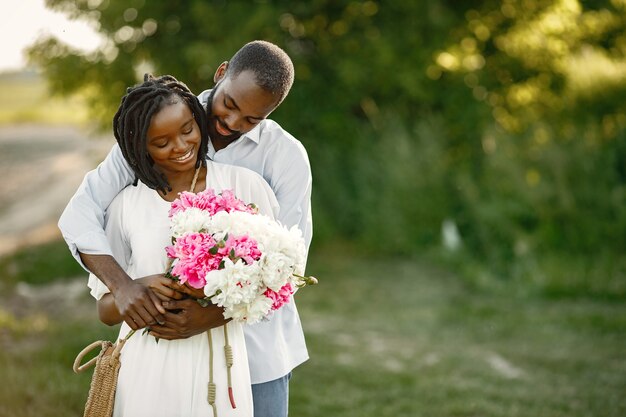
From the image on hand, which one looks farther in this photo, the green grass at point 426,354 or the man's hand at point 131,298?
the green grass at point 426,354

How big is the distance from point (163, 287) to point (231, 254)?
0.28 m

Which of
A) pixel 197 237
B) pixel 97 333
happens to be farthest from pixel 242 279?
pixel 97 333

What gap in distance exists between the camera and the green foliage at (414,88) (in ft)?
34.5

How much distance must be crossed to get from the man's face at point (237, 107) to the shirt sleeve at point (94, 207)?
0.41 m

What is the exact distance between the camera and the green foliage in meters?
10.5

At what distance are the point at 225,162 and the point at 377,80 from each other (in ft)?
32.3

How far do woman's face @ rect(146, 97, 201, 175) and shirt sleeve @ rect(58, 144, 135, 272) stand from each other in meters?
0.20

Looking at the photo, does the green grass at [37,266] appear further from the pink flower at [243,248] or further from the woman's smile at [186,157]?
the pink flower at [243,248]

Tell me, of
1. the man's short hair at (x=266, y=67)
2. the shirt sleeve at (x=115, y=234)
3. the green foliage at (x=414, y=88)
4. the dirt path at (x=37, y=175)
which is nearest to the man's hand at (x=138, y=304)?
the shirt sleeve at (x=115, y=234)

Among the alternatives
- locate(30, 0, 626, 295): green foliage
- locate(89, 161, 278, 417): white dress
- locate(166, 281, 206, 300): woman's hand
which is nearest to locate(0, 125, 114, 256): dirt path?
locate(30, 0, 626, 295): green foliage

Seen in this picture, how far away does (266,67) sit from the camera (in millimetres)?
3236

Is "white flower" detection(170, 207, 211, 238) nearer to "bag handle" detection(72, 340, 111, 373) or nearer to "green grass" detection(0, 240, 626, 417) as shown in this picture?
"bag handle" detection(72, 340, 111, 373)

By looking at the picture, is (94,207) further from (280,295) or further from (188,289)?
(280,295)

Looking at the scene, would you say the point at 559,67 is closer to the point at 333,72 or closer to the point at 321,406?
the point at 333,72
